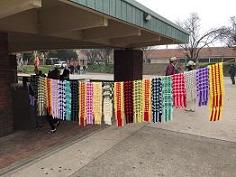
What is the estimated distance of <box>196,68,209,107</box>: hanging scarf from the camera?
288 inches

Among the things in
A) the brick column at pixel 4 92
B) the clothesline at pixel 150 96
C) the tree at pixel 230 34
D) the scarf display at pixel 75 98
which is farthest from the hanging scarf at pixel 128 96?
the tree at pixel 230 34

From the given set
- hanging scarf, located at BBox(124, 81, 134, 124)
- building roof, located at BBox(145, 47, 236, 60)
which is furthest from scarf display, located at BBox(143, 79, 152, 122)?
building roof, located at BBox(145, 47, 236, 60)

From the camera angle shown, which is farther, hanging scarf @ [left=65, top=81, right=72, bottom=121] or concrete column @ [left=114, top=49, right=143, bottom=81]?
concrete column @ [left=114, top=49, right=143, bottom=81]

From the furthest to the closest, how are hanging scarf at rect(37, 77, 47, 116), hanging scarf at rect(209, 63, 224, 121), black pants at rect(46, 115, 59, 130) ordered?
black pants at rect(46, 115, 59, 130)
hanging scarf at rect(37, 77, 47, 116)
hanging scarf at rect(209, 63, 224, 121)

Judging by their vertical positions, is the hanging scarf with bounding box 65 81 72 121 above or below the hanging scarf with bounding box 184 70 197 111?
below

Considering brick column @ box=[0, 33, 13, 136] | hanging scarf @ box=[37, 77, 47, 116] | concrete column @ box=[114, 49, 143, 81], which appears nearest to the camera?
brick column @ box=[0, 33, 13, 136]

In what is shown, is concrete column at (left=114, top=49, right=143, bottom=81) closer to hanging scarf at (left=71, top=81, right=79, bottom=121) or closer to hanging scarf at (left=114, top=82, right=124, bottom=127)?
hanging scarf at (left=71, top=81, right=79, bottom=121)

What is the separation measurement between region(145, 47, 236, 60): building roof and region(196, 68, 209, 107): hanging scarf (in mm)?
59115

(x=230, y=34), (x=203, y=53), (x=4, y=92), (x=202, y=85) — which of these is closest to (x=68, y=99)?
(x=4, y=92)

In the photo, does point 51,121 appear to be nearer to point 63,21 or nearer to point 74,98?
point 74,98

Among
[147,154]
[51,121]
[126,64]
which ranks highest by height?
[126,64]

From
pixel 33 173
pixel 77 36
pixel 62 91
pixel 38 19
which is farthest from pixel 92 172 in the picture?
pixel 77 36

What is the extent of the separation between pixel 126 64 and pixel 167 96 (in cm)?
767

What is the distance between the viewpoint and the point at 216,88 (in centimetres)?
733
